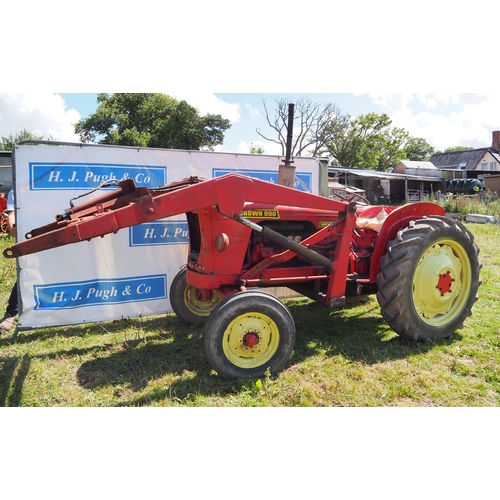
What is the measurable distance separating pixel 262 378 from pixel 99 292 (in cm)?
278

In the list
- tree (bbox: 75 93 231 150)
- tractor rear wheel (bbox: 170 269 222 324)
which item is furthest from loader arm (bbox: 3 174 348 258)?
tree (bbox: 75 93 231 150)

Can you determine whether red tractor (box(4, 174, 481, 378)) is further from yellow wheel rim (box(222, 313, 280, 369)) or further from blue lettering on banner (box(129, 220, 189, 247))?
blue lettering on banner (box(129, 220, 189, 247))

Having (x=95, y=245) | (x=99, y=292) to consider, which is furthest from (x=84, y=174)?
(x=99, y=292)

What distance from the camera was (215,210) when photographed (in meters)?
3.86

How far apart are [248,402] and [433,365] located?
6.00ft

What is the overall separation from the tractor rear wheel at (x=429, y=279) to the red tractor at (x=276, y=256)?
0.01 m

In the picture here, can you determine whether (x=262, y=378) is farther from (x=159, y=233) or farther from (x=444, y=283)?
(x=159, y=233)

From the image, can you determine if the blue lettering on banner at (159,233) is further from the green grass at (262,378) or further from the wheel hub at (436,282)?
the wheel hub at (436,282)

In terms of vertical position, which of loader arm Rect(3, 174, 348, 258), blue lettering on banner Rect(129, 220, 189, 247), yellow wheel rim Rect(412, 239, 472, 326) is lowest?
yellow wheel rim Rect(412, 239, 472, 326)

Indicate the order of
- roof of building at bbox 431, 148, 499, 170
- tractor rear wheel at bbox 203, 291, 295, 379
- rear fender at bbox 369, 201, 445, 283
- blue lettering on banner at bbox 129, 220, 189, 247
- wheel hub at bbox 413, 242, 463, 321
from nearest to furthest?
tractor rear wheel at bbox 203, 291, 295, 379 < wheel hub at bbox 413, 242, 463, 321 < rear fender at bbox 369, 201, 445, 283 < blue lettering on banner at bbox 129, 220, 189, 247 < roof of building at bbox 431, 148, 499, 170

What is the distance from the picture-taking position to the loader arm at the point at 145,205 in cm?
316

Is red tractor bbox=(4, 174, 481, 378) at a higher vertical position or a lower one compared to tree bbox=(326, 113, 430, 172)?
lower

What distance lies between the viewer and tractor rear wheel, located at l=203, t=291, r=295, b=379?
327 cm

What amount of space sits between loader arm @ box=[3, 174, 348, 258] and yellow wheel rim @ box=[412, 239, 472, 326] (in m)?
1.31
